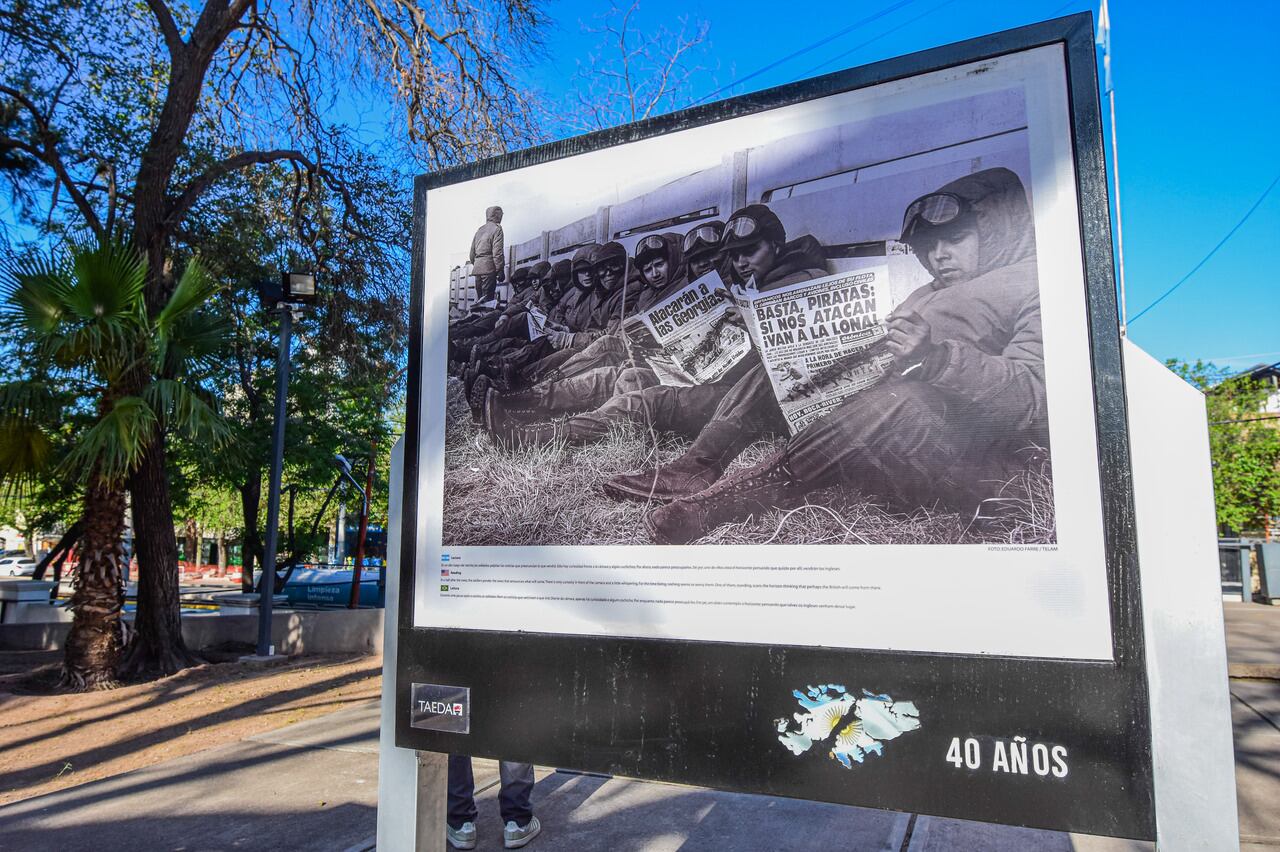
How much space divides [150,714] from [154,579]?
279 centimetres

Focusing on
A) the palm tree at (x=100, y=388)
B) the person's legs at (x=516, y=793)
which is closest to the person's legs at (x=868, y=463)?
the person's legs at (x=516, y=793)

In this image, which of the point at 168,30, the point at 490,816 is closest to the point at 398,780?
the point at 490,816

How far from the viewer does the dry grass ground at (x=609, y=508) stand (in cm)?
167

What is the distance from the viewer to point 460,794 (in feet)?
13.6

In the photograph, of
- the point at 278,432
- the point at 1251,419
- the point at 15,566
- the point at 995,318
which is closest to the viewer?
the point at 995,318

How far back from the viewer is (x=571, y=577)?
2.07 metres

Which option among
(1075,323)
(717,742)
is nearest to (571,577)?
(717,742)

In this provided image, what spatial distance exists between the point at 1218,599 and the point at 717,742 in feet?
3.40

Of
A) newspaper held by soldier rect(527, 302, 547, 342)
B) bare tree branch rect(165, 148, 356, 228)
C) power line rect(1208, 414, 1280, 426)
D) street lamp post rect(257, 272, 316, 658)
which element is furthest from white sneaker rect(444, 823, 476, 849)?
power line rect(1208, 414, 1280, 426)

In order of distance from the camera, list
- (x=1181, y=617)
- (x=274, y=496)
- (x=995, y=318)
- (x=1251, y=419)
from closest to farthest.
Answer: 1. (x=1181, y=617)
2. (x=995, y=318)
3. (x=274, y=496)
4. (x=1251, y=419)

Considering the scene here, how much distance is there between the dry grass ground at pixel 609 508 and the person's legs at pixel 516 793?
2284 mm

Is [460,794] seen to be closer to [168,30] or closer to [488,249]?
[488,249]

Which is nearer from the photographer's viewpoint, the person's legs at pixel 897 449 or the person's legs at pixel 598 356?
the person's legs at pixel 897 449

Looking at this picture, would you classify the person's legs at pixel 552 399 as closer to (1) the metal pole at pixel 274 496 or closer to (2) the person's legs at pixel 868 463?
(2) the person's legs at pixel 868 463
